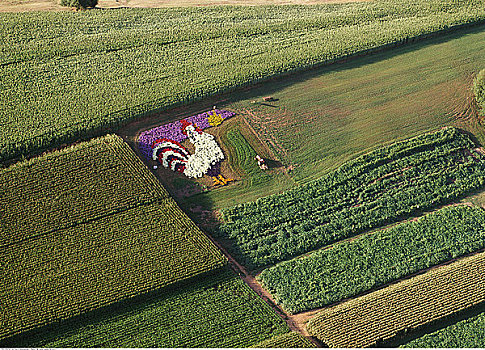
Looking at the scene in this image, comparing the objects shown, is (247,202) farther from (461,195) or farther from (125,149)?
(461,195)

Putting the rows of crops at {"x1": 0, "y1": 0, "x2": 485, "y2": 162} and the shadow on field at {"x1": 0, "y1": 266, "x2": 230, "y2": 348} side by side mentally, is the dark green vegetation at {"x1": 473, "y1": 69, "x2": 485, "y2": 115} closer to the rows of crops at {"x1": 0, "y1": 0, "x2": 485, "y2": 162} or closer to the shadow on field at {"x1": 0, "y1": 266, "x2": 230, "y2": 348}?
the rows of crops at {"x1": 0, "y1": 0, "x2": 485, "y2": 162}

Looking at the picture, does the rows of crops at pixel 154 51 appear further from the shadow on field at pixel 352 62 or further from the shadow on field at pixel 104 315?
the shadow on field at pixel 104 315

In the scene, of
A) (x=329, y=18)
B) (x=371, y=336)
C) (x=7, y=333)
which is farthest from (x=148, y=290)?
(x=329, y=18)

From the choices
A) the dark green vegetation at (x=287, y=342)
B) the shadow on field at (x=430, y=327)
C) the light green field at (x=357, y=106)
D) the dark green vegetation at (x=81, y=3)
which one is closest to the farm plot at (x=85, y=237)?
the light green field at (x=357, y=106)

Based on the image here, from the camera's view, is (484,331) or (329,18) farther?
(329,18)

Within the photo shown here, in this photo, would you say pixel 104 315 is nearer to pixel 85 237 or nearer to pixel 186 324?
pixel 186 324

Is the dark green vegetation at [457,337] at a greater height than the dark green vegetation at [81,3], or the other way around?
the dark green vegetation at [81,3]
